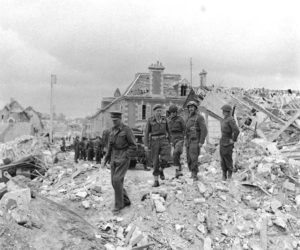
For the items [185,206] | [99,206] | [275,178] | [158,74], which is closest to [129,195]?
[99,206]

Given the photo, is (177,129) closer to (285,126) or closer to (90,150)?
(285,126)

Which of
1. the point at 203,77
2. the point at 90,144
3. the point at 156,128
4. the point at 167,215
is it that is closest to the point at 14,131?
the point at 203,77

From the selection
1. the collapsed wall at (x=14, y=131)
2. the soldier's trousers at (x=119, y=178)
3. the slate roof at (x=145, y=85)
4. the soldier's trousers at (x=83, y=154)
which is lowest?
the collapsed wall at (x=14, y=131)

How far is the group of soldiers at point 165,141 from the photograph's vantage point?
7531mm

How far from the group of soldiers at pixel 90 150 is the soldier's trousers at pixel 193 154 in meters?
8.51

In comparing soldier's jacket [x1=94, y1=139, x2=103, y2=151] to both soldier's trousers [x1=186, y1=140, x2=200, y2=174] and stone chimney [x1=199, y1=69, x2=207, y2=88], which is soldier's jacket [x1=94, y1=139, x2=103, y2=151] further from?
stone chimney [x1=199, y1=69, x2=207, y2=88]

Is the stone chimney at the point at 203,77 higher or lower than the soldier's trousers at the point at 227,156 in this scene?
higher

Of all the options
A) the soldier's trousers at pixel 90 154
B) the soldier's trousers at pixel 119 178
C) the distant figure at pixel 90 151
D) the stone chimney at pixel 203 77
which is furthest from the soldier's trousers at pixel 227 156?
the stone chimney at pixel 203 77

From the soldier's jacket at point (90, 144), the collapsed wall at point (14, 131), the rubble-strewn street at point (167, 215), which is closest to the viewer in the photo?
the rubble-strewn street at point (167, 215)

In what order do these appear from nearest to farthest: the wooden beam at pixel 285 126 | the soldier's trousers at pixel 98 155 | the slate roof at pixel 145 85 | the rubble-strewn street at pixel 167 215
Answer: the rubble-strewn street at pixel 167 215 → the wooden beam at pixel 285 126 → the soldier's trousers at pixel 98 155 → the slate roof at pixel 145 85

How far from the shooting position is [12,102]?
183 feet

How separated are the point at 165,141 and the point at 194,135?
29.4 inches

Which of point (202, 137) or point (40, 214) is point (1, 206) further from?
point (202, 137)

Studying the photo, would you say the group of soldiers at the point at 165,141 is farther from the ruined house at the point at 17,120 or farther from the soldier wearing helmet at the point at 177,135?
the ruined house at the point at 17,120
